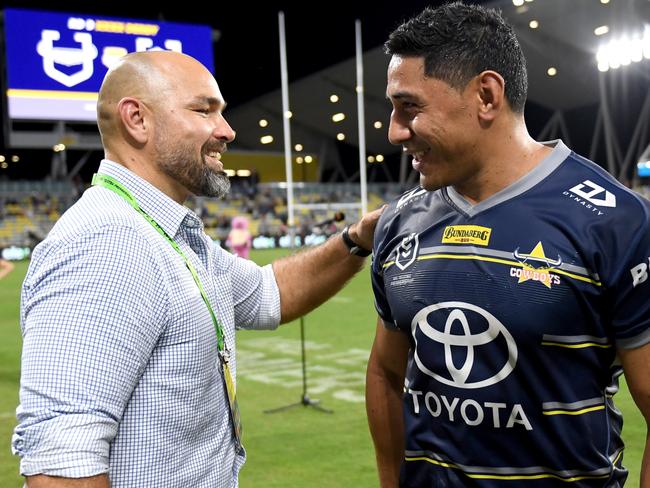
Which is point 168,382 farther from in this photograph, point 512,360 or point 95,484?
point 512,360

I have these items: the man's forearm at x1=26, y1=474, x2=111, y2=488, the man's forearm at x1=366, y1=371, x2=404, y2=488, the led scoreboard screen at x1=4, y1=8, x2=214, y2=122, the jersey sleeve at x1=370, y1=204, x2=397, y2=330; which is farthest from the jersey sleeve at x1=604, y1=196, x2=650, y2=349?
the led scoreboard screen at x1=4, y1=8, x2=214, y2=122

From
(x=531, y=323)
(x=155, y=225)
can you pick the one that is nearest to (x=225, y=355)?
(x=155, y=225)

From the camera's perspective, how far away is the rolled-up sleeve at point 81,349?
1297mm

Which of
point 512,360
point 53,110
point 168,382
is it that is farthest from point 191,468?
point 53,110

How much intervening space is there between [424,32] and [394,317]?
0.66m

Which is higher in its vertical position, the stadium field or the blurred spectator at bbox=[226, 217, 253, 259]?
the blurred spectator at bbox=[226, 217, 253, 259]

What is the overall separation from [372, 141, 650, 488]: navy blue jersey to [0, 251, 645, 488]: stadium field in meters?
2.41

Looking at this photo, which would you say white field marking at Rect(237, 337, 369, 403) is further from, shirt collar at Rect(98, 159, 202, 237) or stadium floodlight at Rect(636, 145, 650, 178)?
stadium floodlight at Rect(636, 145, 650, 178)

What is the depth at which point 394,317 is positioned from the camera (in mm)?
1712

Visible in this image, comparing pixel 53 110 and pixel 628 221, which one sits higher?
pixel 53 110

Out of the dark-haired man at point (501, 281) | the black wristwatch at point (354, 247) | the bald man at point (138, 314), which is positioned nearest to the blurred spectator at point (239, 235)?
the black wristwatch at point (354, 247)

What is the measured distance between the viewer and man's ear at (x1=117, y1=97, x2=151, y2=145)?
170cm

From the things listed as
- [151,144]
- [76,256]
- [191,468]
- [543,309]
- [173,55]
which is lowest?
[191,468]

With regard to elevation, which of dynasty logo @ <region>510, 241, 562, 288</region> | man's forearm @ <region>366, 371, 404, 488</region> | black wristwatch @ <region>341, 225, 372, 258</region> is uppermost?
dynasty logo @ <region>510, 241, 562, 288</region>
